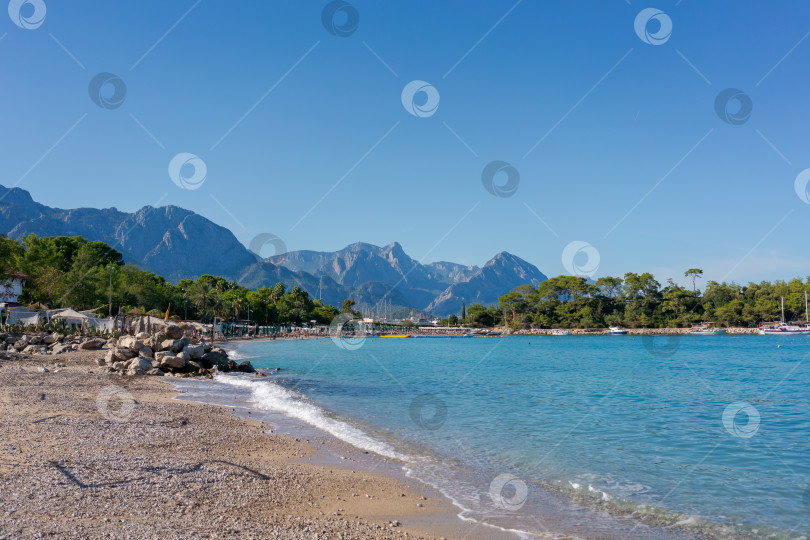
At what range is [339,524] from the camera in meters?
6.66

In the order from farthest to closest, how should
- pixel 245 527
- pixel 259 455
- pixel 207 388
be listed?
pixel 207 388 < pixel 259 455 < pixel 245 527

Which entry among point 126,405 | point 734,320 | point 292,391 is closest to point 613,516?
point 126,405

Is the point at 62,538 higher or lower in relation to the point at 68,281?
lower

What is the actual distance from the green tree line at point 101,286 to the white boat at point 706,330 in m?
125

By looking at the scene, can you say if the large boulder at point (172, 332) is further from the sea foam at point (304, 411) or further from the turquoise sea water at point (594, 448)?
the turquoise sea water at point (594, 448)

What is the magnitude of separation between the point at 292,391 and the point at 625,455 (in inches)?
609

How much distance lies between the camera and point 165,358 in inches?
1112

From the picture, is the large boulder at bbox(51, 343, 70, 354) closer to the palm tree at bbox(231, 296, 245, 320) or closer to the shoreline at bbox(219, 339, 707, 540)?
the shoreline at bbox(219, 339, 707, 540)

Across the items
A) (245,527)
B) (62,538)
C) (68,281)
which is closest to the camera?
(62,538)

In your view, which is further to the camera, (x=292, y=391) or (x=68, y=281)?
(x=68, y=281)

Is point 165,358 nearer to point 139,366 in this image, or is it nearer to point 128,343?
point 139,366

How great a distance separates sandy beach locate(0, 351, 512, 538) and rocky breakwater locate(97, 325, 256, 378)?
1344 cm

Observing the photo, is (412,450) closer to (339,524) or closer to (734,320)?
(339,524)

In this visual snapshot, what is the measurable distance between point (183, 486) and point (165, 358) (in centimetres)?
2306
